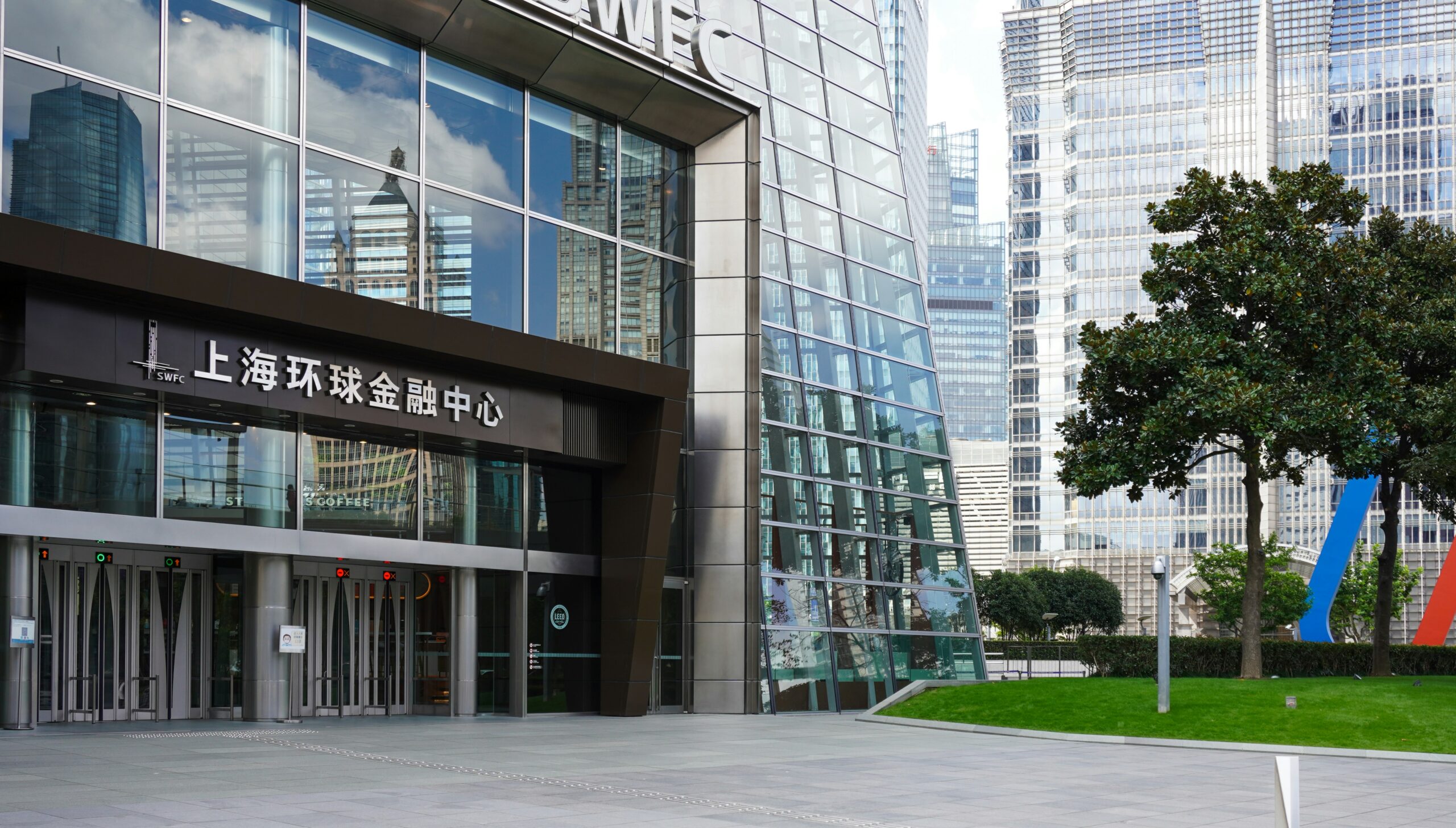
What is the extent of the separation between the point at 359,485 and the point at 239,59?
7999 mm

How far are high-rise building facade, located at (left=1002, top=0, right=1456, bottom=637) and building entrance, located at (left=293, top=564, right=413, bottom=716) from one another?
382 feet

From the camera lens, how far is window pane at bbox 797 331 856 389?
113 ft

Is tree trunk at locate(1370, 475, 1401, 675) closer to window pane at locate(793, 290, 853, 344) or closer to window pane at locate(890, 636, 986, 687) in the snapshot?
window pane at locate(890, 636, 986, 687)

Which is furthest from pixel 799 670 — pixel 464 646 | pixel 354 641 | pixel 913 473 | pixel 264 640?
pixel 264 640

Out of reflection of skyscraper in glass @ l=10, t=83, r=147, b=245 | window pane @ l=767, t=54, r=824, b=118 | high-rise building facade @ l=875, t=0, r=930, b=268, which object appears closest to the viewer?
reflection of skyscraper in glass @ l=10, t=83, r=147, b=245

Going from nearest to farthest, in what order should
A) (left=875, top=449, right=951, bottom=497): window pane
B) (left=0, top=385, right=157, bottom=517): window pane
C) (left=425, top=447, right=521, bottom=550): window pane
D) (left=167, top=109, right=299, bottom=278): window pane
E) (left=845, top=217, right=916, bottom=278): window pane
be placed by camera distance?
1. (left=0, top=385, right=157, bottom=517): window pane
2. (left=167, top=109, right=299, bottom=278): window pane
3. (left=425, top=447, right=521, bottom=550): window pane
4. (left=875, top=449, right=951, bottom=497): window pane
5. (left=845, top=217, right=916, bottom=278): window pane

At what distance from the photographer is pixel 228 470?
2416 cm

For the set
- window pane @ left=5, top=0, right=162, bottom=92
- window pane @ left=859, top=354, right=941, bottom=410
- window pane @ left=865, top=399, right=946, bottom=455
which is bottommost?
window pane @ left=865, top=399, right=946, bottom=455

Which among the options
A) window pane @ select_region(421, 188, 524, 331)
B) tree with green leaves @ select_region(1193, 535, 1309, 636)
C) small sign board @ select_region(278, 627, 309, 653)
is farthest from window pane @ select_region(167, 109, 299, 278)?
tree with green leaves @ select_region(1193, 535, 1309, 636)

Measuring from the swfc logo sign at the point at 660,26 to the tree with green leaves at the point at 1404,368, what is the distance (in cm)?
1540

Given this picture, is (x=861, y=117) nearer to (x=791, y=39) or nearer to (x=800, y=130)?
(x=800, y=130)

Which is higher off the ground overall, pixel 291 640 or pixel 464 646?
pixel 291 640

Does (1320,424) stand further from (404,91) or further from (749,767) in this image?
(404,91)

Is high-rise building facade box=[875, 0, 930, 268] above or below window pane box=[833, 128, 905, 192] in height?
above
